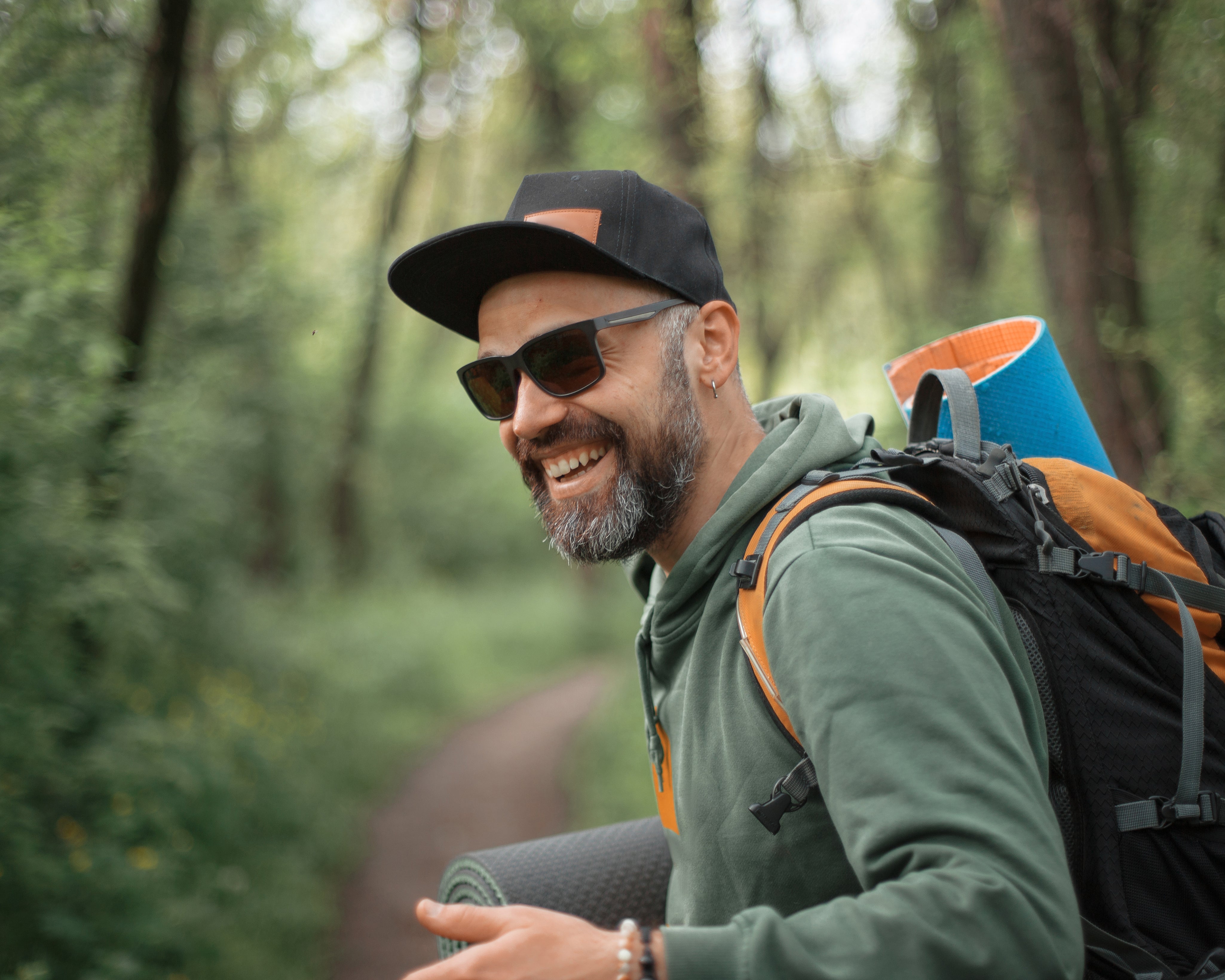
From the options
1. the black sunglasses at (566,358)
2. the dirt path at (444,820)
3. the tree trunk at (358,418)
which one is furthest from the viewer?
the tree trunk at (358,418)

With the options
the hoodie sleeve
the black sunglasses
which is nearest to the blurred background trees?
the black sunglasses

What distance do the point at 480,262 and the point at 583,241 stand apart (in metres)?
0.28

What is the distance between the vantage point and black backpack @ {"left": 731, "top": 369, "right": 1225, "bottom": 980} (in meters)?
1.37

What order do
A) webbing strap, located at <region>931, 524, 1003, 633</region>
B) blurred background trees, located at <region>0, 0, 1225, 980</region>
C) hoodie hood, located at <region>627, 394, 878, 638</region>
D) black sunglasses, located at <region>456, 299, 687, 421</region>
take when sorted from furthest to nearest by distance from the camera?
1. blurred background trees, located at <region>0, 0, 1225, 980</region>
2. black sunglasses, located at <region>456, 299, 687, 421</region>
3. hoodie hood, located at <region>627, 394, 878, 638</region>
4. webbing strap, located at <region>931, 524, 1003, 633</region>

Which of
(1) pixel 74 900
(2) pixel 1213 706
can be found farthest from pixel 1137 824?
(1) pixel 74 900

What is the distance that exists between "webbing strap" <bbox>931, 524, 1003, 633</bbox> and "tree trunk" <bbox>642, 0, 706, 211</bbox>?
6.34 meters

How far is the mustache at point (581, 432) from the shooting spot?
1867 millimetres

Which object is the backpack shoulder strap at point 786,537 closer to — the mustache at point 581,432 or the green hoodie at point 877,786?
the green hoodie at point 877,786

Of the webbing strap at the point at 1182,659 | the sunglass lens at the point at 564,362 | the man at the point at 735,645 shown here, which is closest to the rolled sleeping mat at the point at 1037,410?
the man at the point at 735,645

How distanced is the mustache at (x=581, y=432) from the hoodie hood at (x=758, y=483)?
0.26 metres

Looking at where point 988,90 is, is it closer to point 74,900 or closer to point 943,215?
point 943,215

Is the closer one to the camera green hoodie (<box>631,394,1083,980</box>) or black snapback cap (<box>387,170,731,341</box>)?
green hoodie (<box>631,394,1083,980</box>)

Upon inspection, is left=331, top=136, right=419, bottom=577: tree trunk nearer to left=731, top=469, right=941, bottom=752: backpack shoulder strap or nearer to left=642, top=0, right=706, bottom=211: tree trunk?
left=642, top=0, right=706, bottom=211: tree trunk

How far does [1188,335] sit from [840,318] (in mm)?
9226
